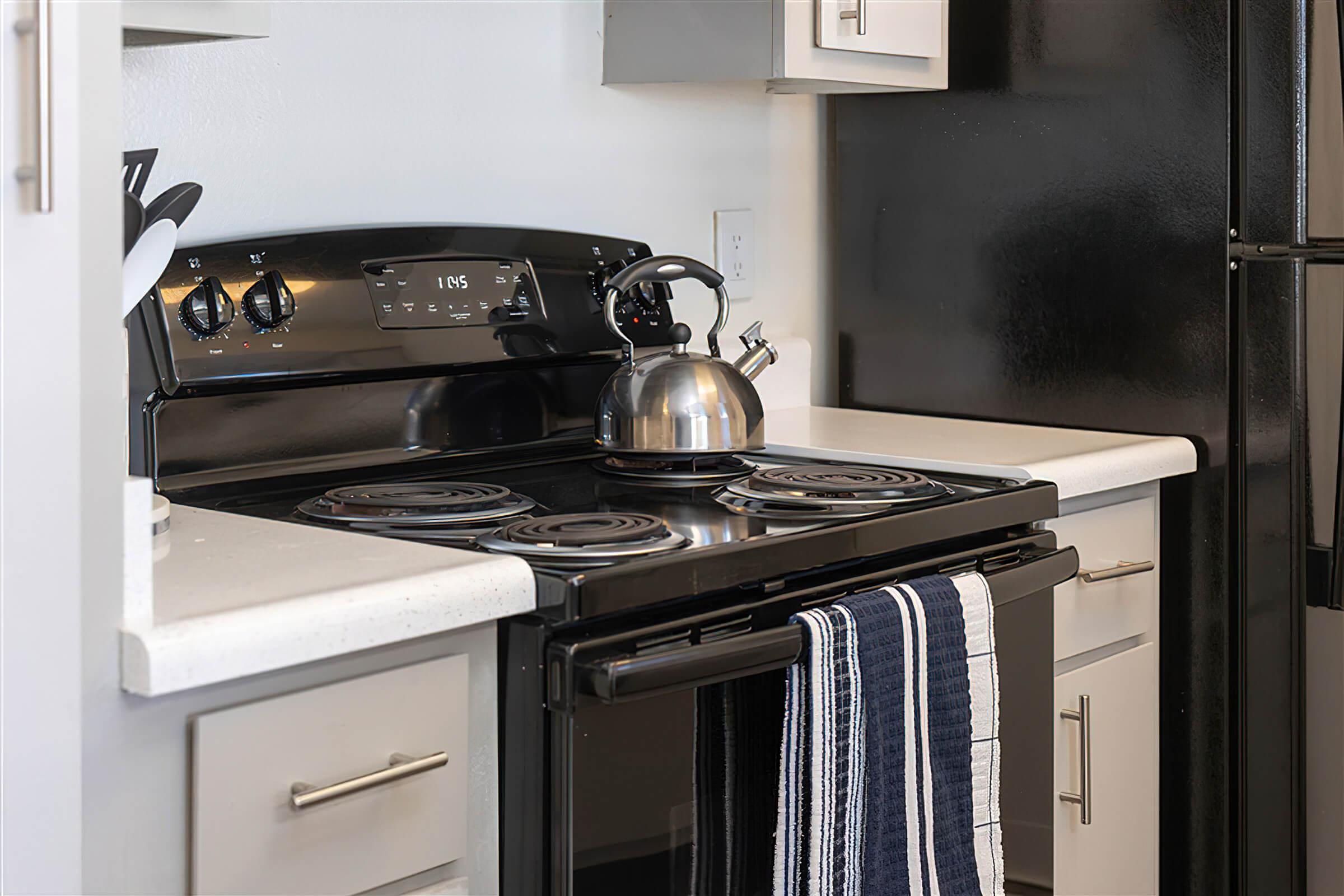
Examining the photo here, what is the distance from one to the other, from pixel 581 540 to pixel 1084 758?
2.92ft

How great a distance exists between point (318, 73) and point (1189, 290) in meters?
1.13

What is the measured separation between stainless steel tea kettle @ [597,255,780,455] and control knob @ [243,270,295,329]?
369 millimetres

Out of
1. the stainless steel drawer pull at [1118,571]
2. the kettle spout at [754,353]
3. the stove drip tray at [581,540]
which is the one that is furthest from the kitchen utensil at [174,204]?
the stainless steel drawer pull at [1118,571]

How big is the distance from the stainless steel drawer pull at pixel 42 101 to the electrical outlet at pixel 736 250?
137 cm

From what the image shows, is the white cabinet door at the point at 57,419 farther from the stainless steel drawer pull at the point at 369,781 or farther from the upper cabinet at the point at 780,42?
the upper cabinet at the point at 780,42

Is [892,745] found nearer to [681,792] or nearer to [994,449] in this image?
[681,792]

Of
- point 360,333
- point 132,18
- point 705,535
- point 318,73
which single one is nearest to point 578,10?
point 318,73

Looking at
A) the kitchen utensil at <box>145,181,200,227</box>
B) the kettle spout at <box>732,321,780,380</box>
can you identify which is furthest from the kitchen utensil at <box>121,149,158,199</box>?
the kettle spout at <box>732,321,780,380</box>

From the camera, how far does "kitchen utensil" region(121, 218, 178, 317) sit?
3.80ft

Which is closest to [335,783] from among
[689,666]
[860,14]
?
[689,666]

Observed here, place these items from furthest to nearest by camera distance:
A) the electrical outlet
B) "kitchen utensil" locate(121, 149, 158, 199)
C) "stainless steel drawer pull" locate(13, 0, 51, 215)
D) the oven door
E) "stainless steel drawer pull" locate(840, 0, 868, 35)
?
1. the electrical outlet
2. "stainless steel drawer pull" locate(840, 0, 868, 35)
3. "kitchen utensil" locate(121, 149, 158, 199)
4. the oven door
5. "stainless steel drawer pull" locate(13, 0, 51, 215)

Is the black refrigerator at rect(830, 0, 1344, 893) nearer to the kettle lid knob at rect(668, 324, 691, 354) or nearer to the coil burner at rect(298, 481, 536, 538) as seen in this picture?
the kettle lid knob at rect(668, 324, 691, 354)

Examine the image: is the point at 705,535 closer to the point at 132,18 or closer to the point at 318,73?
the point at 132,18

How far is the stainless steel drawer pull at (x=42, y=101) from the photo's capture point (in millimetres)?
910
